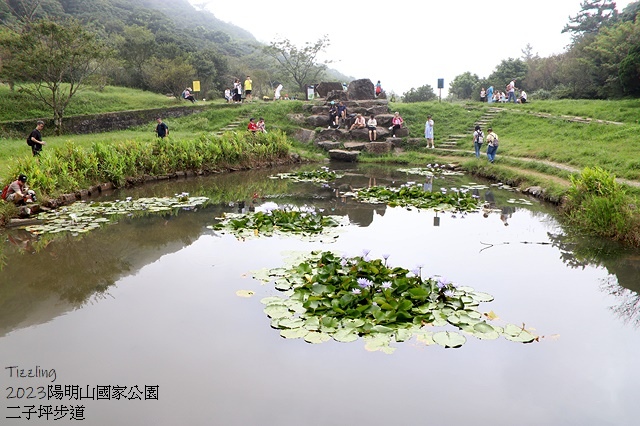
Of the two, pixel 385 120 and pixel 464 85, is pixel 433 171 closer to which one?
pixel 385 120

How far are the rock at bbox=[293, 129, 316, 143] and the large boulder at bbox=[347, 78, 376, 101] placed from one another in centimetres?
479

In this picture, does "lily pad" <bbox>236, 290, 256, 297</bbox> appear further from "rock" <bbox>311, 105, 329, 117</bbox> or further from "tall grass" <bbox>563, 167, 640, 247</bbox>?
"rock" <bbox>311, 105, 329, 117</bbox>

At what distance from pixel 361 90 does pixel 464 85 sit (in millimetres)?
13992

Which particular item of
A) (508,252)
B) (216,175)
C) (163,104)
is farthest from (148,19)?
(508,252)

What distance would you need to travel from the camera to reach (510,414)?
331 centimetres

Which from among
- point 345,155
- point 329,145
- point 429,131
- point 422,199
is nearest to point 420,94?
A: point 429,131

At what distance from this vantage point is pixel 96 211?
9250 mm

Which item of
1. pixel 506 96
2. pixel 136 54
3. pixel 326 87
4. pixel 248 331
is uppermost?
pixel 136 54

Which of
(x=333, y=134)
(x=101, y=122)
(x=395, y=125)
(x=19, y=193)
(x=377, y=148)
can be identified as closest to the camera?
(x=19, y=193)

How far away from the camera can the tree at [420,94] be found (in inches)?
1277

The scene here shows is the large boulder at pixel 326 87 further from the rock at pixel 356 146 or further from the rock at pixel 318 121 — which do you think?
the rock at pixel 356 146

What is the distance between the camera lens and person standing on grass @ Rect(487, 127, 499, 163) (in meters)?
14.4

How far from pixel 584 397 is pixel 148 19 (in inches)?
2421

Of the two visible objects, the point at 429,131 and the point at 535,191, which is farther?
the point at 429,131
